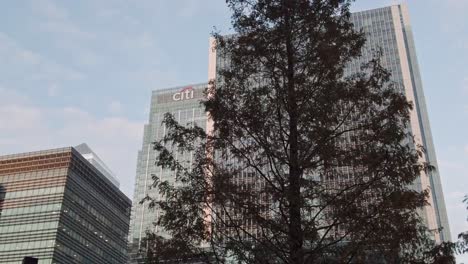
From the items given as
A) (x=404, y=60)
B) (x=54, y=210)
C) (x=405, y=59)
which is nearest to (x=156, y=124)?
(x=54, y=210)

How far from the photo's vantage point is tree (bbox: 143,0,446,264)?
1254cm

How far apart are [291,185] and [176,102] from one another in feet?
582

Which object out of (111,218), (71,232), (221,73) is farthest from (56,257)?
(221,73)

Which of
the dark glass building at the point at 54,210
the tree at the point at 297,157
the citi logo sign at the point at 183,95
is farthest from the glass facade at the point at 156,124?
the tree at the point at 297,157

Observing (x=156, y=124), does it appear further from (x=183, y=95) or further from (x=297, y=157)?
(x=297, y=157)

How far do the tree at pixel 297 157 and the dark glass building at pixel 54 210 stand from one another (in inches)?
3342

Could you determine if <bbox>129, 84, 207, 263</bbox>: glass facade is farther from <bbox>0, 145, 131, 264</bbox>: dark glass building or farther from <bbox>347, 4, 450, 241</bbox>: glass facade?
<bbox>347, 4, 450, 241</bbox>: glass facade

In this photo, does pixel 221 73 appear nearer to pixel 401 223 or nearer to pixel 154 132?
pixel 401 223

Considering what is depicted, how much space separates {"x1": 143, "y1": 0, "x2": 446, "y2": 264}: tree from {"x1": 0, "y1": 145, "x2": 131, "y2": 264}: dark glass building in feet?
278

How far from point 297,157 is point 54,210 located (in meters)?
91.0

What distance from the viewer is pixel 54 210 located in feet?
315

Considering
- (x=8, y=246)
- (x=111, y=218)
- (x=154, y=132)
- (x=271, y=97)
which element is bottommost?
(x=271, y=97)

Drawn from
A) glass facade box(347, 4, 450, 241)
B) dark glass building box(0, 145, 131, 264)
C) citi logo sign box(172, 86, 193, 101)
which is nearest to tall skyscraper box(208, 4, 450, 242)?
glass facade box(347, 4, 450, 241)

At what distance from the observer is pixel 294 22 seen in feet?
53.4
